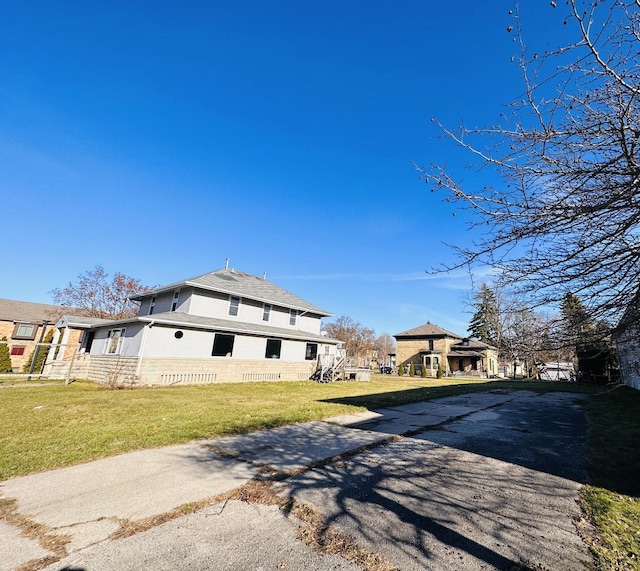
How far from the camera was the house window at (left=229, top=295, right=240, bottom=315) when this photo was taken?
20125 mm

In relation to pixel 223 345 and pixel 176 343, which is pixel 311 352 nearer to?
pixel 223 345

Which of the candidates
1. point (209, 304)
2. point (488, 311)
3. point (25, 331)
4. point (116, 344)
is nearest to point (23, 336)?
point (25, 331)

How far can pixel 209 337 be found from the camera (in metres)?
17.4

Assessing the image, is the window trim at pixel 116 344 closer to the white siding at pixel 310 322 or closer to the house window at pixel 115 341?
the house window at pixel 115 341

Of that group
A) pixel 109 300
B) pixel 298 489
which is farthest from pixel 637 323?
pixel 109 300

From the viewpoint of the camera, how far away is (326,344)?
81.1ft

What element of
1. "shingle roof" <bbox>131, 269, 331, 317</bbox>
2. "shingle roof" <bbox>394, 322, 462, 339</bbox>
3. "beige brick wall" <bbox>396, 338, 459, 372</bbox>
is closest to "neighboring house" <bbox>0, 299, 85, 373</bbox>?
"shingle roof" <bbox>131, 269, 331, 317</bbox>

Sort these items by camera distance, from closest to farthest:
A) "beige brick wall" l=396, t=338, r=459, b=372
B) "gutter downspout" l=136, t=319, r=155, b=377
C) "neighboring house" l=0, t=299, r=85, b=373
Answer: "gutter downspout" l=136, t=319, r=155, b=377
"neighboring house" l=0, t=299, r=85, b=373
"beige brick wall" l=396, t=338, r=459, b=372

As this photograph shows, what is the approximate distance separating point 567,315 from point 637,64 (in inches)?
97.5

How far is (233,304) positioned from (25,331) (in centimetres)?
2842

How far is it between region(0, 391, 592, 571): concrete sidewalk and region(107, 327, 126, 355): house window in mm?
14333

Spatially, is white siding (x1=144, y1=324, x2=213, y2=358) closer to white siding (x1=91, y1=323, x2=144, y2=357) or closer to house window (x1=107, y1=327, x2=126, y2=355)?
white siding (x1=91, y1=323, x2=144, y2=357)

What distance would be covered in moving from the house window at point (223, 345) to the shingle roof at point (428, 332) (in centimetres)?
3053

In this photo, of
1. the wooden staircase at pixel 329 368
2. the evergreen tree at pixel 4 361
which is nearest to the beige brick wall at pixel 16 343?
the evergreen tree at pixel 4 361
